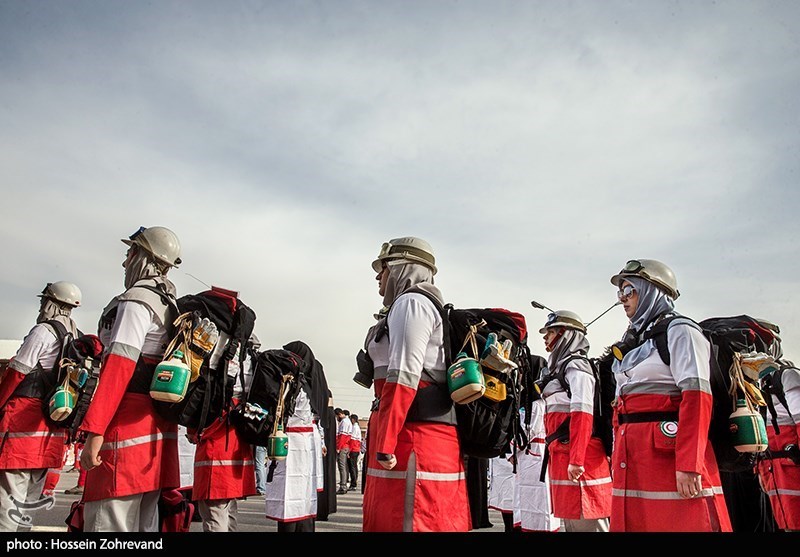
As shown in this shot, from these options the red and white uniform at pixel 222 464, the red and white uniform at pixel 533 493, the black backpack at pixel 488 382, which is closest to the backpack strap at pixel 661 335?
the black backpack at pixel 488 382

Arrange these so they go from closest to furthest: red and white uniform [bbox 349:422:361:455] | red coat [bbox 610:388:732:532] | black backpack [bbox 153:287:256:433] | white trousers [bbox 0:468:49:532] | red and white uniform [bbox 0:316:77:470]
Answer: red coat [bbox 610:388:732:532], black backpack [bbox 153:287:256:433], white trousers [bbox 0:468:49:532], red and white uniform [bbox 0:316:77:470], red and white uniform [bbox 349:422:361:455]

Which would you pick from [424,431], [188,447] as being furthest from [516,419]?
[188,447]

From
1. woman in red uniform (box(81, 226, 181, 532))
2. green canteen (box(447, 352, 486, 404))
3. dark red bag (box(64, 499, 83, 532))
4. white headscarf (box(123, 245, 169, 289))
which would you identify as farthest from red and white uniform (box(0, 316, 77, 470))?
green canteen (box(447, 352, 486, 404))

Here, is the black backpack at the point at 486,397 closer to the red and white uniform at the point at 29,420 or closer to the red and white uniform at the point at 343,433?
the red and white uniform at the point at 29,420

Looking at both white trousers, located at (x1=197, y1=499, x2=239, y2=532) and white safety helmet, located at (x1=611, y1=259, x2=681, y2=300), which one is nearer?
white safety helmet, located at (x1=611, y1=259, x2=681, y2=300)

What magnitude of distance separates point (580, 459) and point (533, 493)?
3096 millimetres

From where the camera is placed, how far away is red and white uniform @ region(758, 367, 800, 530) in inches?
253

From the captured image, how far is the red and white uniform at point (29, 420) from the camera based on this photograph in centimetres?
607

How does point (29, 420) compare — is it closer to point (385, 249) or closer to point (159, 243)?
point (159, 243)

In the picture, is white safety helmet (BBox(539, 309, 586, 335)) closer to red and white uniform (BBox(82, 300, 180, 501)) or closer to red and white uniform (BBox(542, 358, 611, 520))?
red and white uniform (BBox(542, 358, 611, 520))

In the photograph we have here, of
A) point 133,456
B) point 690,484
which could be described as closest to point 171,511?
point 133,456

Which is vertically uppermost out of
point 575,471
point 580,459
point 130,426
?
point 130,426

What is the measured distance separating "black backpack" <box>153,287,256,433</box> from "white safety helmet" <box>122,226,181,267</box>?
0.42 meters

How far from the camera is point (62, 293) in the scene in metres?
7.41
